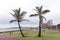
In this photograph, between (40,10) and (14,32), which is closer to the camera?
(14,32)

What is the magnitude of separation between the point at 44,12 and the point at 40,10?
21.5 inches

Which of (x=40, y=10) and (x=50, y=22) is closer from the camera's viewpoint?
(x=50, y=22)

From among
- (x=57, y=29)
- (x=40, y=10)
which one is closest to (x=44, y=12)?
(x=40, y=10)

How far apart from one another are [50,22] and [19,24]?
2.01 m

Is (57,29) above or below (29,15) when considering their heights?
below

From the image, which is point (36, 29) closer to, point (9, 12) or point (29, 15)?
point (29, 15)

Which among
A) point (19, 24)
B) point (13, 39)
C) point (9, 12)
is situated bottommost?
point (13, 39)

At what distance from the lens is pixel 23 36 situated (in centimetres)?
1123

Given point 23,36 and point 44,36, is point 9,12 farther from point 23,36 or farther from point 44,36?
point 44,36

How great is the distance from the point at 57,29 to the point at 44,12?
52.9 inches

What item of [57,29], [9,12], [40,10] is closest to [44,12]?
[40,10]

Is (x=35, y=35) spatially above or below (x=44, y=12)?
below

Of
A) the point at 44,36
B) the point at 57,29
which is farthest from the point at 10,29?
the point at 57,29

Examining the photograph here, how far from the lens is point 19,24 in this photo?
1171cm
